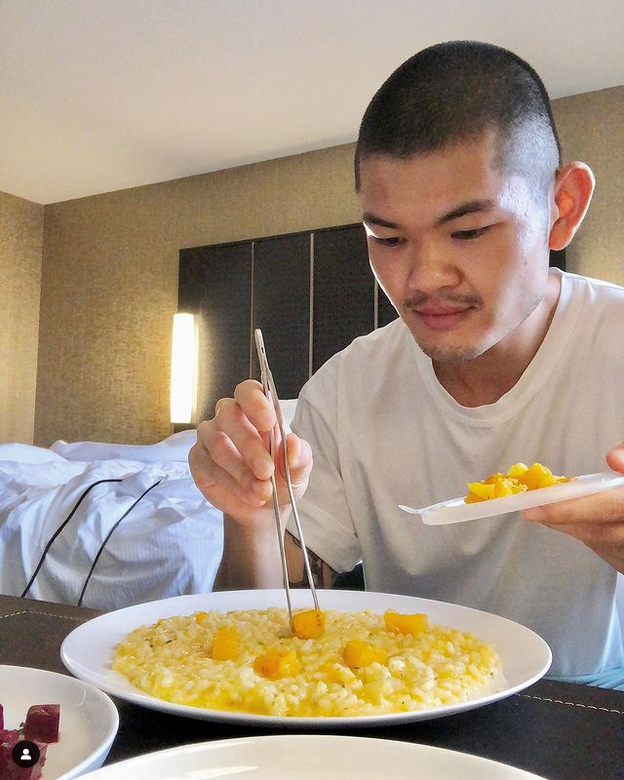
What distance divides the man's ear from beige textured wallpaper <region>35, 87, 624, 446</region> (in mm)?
3460

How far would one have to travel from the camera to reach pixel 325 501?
1328mm

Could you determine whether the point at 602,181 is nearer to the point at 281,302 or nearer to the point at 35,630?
the point at 281,302

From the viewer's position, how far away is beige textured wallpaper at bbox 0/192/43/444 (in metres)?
5.66

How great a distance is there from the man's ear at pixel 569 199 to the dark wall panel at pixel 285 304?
3384mm

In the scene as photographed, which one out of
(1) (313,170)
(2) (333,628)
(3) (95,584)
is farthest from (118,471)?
(1) (313,170)

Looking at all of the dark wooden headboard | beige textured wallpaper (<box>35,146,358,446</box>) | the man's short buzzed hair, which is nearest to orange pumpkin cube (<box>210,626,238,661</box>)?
the man's short buzzed hair

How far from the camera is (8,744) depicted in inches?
18.2

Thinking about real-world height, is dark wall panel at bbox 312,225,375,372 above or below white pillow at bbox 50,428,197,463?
above

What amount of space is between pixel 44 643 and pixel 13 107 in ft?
13.5

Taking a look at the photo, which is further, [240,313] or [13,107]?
[240,313]

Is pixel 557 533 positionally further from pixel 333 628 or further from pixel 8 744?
pixel 8 744

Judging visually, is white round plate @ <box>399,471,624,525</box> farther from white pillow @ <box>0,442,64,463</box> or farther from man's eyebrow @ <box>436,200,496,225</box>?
white pillow @ <box>0,442,64,463</box>

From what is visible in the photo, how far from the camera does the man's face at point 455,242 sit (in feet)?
3.34

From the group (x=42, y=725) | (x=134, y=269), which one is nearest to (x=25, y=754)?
(x=42, y=725)
